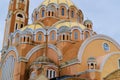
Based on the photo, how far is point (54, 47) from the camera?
26.5m

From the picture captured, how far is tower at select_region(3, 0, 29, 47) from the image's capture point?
31.1 m

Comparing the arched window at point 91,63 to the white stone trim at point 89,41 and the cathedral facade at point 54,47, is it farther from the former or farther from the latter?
the white stone trim at point 89,41

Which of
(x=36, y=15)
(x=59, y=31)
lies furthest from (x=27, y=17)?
(x=59, y=31)

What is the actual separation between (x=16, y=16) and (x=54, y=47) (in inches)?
302

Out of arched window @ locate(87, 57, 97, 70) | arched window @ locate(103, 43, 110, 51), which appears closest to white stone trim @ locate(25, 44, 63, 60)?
arched window @ locate(87, 57, 97, 70)

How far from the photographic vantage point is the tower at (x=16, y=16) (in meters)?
31.1

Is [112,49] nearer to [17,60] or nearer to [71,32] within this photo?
[71,32]

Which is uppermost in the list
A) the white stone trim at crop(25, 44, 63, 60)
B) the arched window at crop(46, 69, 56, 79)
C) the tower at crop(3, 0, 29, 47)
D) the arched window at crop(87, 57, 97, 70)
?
the tower at crop(3, 0, 29, 47)

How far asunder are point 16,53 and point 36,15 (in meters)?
7.84

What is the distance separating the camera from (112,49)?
26.5 metres

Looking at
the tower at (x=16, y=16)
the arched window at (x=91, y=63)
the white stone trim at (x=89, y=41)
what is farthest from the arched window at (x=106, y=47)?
the tower at (x=16, y=16)

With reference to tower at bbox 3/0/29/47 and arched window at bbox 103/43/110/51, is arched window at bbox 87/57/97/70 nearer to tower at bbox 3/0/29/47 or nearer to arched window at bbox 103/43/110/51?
arched window at bbox 103/43/110/51

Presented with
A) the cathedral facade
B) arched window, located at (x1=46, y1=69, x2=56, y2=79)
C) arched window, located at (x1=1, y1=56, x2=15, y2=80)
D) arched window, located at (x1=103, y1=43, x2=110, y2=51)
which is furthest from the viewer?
arched window, located at (x1=1, y1=56, x2=15, y2=80)

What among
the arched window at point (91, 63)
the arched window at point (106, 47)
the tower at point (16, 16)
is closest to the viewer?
the arched window at point (91, 63)
